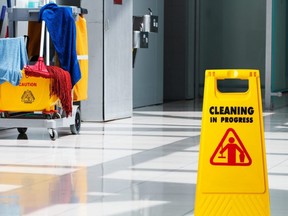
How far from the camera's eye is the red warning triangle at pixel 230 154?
4512mm

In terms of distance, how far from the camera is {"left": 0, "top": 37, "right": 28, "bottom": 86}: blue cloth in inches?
408

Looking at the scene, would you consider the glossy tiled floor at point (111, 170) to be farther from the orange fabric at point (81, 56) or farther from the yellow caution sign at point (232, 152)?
the yellow caution sign at point (232, 152)

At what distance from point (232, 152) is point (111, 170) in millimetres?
3775

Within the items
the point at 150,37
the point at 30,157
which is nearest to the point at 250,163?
the point at 30,157

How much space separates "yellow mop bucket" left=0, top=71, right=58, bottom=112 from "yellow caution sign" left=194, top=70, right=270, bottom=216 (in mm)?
6432

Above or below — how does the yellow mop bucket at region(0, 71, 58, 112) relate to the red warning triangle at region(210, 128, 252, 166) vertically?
below

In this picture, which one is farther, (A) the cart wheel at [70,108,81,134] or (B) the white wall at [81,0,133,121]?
(B) the white wall at [81,0,133,121]

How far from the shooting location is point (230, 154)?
452 centimetres

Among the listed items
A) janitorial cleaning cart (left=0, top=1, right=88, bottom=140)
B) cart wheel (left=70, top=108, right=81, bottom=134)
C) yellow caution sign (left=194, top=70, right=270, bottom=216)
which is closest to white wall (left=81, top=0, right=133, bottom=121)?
cart wheel (left=70, top=108, right=81, bottom=134)

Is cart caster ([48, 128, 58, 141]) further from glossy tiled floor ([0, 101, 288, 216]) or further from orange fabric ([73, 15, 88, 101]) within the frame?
orange fabric ([73, 15, 88, 101])

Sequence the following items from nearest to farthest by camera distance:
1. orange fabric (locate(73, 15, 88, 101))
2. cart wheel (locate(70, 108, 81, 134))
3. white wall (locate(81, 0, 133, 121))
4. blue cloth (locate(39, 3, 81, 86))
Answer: blue cloth (locate(39, 3, 81, 86)), orange fabric (locate(73, 15, 88, 101)), cart wheel (locate(70, 108, 81, 134)), white wall (locate(81, 0, 133, 121))

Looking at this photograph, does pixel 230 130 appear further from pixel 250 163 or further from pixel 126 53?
pixel 126 53

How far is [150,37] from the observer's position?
17641 millimetres

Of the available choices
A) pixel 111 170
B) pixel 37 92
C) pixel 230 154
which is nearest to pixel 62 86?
pixel 37 92
